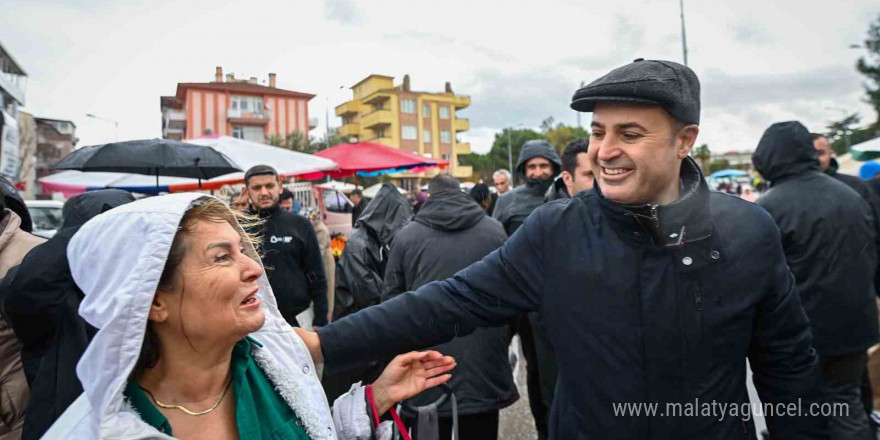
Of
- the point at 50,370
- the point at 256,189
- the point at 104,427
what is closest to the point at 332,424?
the point at 104,427

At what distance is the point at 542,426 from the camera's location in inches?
172

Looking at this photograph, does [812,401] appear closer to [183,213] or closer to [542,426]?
[183,213]

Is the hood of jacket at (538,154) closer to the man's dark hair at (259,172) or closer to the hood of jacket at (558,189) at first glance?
the hood of jacket at (558,189)

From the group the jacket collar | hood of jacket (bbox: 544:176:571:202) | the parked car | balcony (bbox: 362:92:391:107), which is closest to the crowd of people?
the jacket collar

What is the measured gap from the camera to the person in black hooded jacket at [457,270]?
329cm

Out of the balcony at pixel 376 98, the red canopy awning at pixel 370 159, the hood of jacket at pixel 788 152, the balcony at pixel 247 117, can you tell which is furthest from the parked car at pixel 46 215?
the balcony at pixel 376 98

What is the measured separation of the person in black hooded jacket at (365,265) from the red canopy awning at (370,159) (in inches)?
183

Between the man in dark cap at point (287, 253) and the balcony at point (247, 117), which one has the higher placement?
the balcony at point (247, 117)

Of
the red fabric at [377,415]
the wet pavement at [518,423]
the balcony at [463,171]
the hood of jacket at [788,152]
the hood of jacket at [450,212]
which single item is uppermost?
the balcony at [463,171]

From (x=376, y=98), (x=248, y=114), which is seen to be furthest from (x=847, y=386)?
(x=376, y=98)

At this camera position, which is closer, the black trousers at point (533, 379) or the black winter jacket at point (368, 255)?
the black trousers at point (533, 379)

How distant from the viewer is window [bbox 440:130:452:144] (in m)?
59.8

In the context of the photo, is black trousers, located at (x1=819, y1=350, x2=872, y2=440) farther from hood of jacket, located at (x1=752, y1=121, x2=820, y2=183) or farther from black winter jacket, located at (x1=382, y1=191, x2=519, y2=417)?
black winter jacket, located at (x1=382, y1=191, x2=519, y2=417)

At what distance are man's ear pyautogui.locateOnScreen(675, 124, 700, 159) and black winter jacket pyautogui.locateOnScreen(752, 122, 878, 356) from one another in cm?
231
